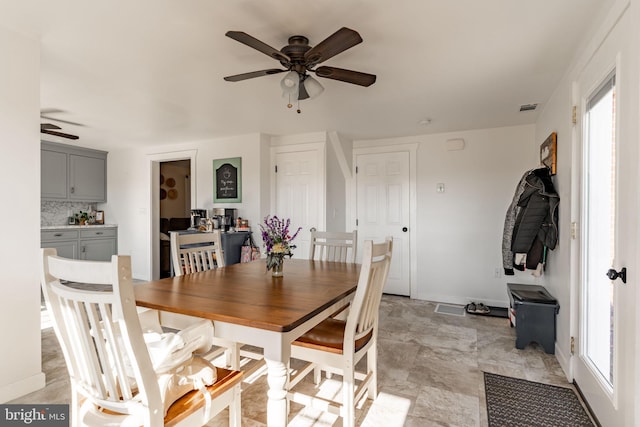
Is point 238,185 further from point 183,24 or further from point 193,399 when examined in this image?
point 193,399

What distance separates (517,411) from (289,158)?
364 centimetres

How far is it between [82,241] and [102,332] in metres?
5.21

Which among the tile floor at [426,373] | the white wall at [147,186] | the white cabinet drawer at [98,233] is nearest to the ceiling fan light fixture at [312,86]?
the tile floor at [426,373]

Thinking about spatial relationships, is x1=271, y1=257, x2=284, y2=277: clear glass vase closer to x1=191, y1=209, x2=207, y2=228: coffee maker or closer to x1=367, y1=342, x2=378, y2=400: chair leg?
x1=367, y1=342, x2=378, y2=400: chair leg

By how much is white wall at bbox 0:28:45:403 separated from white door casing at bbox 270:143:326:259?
279 centimetres

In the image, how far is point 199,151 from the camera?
16.1 feet

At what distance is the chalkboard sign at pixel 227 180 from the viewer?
4.56 m

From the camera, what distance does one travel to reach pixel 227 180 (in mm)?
4633

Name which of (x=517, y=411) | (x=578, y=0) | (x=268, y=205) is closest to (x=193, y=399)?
(x=517, y=411)

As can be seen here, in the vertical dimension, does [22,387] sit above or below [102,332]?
below

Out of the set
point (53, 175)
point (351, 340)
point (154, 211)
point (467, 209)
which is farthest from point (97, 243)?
point (467, 209)

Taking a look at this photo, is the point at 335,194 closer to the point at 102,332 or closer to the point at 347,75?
the point at 347,75

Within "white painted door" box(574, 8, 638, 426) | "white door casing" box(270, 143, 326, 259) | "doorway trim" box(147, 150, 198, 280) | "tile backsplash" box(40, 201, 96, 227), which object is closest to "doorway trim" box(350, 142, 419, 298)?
"white door casing" box(270, 143, 326, 259)

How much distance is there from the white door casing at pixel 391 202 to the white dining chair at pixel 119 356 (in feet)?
12.0
